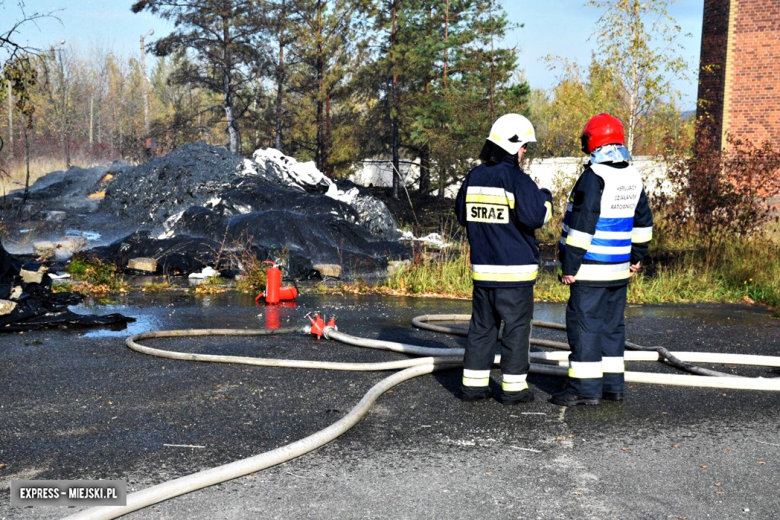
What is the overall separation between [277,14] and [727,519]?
28.9 metres

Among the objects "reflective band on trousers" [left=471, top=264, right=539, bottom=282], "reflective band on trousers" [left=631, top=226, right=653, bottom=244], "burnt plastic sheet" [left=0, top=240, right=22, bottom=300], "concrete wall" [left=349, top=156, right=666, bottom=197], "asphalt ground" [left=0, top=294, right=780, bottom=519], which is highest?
"concrete wall" [left=349, top=156, right=666, bottom=197]

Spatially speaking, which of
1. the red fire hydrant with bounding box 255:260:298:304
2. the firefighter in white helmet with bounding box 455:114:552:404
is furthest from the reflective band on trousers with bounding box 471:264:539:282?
the red fire hydrant with bounding box 255:260:298:304

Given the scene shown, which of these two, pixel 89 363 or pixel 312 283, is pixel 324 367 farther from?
pixel 312 283

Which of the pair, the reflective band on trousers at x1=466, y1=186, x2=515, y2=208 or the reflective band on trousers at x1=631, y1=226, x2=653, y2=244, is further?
the reflective band on trousers at x1=631, y1=226, x2=653, y2=244

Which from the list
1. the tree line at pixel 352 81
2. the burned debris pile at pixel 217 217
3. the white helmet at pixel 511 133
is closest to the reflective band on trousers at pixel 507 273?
the white helmet at pixel 511 133

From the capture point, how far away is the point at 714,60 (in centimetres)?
2367

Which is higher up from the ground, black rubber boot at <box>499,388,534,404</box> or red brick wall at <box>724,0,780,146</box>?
red brick wall at <box>724,0,780,146</box>

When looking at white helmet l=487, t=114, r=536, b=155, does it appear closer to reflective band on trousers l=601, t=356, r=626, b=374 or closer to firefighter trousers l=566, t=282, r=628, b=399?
firefighter trousers l=566, t=282, r=628, b=399

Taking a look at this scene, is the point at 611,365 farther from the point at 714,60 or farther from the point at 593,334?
the point at 714,60

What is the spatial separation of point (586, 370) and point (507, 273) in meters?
0.84

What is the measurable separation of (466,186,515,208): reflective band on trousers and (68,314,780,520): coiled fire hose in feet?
4.55

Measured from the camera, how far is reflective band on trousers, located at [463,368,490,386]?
515 cm

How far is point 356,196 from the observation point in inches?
793

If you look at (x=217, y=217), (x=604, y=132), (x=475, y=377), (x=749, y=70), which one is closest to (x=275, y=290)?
(x=475, y=377)
